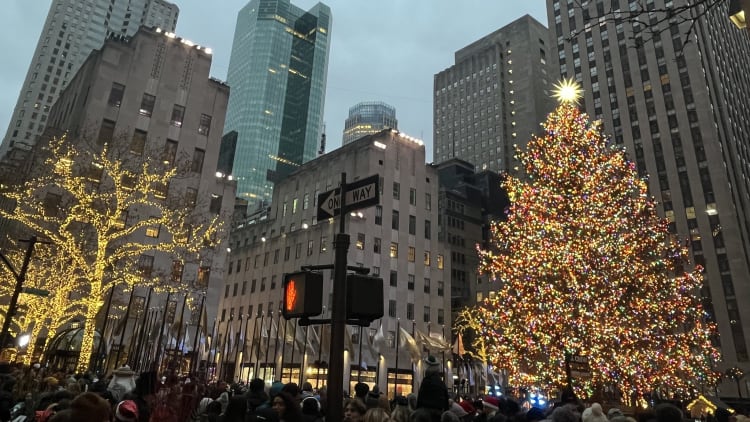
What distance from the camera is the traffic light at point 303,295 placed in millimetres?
6191

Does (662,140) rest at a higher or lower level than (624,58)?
lower

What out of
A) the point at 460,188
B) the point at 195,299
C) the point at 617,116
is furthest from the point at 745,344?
the point at 195,299

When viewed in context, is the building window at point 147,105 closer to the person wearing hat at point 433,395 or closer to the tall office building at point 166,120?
the tall office building at point 166,120

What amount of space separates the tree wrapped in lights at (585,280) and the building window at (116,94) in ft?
Result: 113

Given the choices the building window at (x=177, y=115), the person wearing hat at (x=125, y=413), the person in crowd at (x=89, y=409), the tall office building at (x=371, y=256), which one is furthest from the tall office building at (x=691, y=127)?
the person in crowd at (x=89, y=409)

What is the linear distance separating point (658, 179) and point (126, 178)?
82.0 meters

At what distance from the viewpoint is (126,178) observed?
39.2 m

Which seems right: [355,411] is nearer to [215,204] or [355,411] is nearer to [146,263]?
[146,263]

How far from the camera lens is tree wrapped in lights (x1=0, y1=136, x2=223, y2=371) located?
25422 mm

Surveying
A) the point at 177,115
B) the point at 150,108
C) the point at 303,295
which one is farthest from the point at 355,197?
the point at 177,115

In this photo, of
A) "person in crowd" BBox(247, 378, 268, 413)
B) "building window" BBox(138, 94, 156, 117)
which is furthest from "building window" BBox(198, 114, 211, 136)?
"person in crowd" BBox(247, 378, 268, 413)

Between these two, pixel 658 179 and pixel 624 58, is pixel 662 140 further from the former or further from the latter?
pixel 624 58

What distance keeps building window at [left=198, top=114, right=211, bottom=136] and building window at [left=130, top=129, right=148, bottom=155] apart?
16.3ft

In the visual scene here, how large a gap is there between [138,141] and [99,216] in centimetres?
1900
